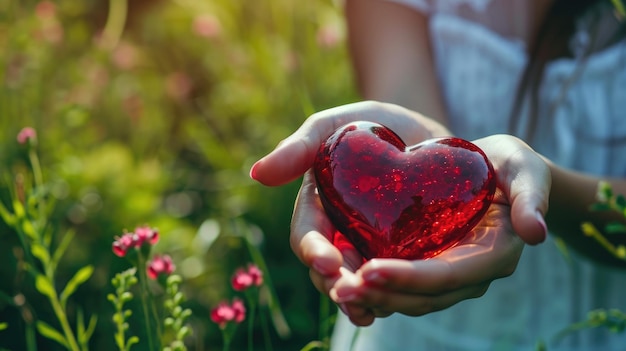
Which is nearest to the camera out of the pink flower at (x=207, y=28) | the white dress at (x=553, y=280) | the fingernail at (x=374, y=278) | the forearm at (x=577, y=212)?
the fingernail at (x=374, y=278)

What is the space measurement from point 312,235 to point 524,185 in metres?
0.25

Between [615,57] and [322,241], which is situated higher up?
[322,241]

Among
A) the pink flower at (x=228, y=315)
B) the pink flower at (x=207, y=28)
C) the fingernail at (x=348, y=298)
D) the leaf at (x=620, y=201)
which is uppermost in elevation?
the fingernail at (x=348, y=298)

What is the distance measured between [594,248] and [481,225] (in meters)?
0.51

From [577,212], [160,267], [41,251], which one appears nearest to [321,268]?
[160,267]

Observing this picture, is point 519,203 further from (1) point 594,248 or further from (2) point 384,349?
(2) point 384,349

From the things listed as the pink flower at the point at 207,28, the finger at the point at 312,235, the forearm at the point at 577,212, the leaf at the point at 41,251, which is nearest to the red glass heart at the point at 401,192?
the finger at the point at 312,235

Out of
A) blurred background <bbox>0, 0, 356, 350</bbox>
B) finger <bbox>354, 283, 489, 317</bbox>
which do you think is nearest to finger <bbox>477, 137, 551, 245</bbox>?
finger <bbox>354, 283, 489, 317</bbox>

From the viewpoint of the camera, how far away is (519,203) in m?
0.82

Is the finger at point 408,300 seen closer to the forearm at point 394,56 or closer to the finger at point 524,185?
the finger at point 524,185

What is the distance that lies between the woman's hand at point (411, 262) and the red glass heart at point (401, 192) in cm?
2

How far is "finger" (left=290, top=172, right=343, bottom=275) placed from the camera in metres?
0.80

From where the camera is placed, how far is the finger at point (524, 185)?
780mm

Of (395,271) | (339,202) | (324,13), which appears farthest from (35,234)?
(324,13)
